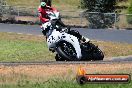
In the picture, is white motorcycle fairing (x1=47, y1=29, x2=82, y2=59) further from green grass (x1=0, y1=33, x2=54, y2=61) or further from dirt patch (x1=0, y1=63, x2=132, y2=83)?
green grass (x1=0, y1=33, x2=54, y2=61)

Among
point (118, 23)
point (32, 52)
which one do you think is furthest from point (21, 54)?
point (118, 23)

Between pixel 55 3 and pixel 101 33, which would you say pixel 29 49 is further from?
pixel 55 3

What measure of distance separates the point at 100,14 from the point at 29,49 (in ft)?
52.3

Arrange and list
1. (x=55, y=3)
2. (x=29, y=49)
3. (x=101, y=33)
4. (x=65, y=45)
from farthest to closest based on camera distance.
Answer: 1. (x=55, y=3)
2. (x=101, y=33)
3. (x=29, y=49)
4. (x=65, y=45)

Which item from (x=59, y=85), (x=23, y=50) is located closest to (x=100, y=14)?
(x=23, y=50)

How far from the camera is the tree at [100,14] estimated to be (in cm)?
3838

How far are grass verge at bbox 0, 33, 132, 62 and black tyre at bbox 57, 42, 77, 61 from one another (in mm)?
3892

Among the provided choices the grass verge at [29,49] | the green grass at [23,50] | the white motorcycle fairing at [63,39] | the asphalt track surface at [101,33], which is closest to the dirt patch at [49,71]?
the white motorcycle fairing at [63,39]

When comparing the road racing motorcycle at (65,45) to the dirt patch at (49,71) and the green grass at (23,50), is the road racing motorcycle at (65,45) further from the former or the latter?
the green grass at (23,50)

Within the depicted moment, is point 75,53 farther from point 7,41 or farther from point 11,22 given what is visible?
point 11,22

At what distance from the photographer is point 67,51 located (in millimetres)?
16344

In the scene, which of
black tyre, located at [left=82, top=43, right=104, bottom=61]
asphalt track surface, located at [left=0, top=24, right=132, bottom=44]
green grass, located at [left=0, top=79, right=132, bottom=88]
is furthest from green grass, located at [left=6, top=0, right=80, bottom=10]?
green grass, located at [left=0, top=79, right=132, bottom=88]

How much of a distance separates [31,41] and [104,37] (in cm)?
572

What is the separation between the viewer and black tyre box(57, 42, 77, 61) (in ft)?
53.2
